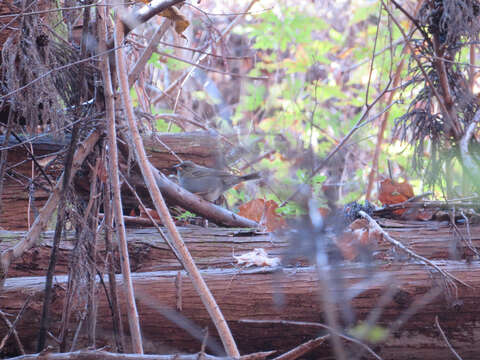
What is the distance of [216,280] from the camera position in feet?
7.22

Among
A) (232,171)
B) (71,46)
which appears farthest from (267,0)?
(71,46)

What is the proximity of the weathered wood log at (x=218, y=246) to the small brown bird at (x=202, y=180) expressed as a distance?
1.12 meters

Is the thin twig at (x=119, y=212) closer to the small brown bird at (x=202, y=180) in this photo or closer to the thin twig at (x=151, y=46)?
the thin twig at (x=151, y=46)

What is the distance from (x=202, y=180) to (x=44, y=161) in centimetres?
126

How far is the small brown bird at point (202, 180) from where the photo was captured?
368 centimetres

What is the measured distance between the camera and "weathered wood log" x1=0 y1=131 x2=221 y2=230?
2.88 m

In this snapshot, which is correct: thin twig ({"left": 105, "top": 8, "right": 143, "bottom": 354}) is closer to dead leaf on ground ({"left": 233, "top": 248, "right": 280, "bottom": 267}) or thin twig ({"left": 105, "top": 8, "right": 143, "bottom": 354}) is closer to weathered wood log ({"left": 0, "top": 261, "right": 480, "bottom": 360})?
weathered wood log ({"left": 0, "top": 261, "right": 480, "bottom": 360})

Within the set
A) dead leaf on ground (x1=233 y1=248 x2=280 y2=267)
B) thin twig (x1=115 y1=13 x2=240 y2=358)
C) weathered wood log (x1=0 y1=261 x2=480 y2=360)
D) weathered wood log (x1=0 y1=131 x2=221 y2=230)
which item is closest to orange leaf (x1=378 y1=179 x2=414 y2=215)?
weathered wood log (x1=0 y1=261 x2=480 y2=360)

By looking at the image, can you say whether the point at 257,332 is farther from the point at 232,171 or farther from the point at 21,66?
the point at 232,171

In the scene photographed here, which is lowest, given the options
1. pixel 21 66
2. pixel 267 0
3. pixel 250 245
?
pixel 250 245


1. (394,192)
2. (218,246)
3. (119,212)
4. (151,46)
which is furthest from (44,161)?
(394,192)

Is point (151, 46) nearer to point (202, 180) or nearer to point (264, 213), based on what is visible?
point (264, 213)

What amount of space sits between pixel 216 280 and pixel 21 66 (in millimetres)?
1344

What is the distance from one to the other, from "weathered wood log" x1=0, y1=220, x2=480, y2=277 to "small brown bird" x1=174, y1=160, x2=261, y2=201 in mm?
1121
